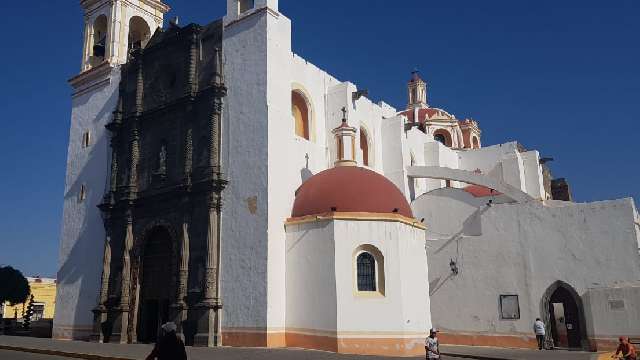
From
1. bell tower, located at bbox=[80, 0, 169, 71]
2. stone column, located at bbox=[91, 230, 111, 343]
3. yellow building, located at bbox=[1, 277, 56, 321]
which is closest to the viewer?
stone column, located at bbox=[91, 230, 111, 343]

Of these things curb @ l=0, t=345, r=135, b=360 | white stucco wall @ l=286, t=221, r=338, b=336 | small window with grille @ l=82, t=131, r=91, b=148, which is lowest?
curb @ l=0, t=345, r=135, b=360

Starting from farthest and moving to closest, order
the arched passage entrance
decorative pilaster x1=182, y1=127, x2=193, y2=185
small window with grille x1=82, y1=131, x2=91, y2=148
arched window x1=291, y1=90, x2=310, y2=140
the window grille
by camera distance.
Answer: small window with grille x1=82, y1=131, x2=91, y2=148
arched window x1=291, y1=90, x2=310, y2=140
decorative pilaster x1=182, y1=127, x2=193, y2=185
the window grille
the arched passage entrance

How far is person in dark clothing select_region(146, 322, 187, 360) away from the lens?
611 centimetres

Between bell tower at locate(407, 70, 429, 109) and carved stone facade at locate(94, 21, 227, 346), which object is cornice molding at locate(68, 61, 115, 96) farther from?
bell tower at locate(407, 70, 429, 109)

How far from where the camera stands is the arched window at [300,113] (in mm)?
19266

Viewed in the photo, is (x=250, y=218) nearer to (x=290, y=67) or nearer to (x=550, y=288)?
(x=290, y=67)

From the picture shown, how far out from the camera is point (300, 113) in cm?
1952

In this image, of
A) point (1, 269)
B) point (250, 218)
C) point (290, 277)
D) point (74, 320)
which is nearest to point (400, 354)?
point (290, 277)

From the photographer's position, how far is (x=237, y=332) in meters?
15.7

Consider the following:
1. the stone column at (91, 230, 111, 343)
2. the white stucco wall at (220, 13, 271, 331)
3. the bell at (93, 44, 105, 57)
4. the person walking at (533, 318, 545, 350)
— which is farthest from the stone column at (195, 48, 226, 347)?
the person walking at (533, 318, 545, 350)

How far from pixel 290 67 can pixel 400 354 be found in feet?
32.1

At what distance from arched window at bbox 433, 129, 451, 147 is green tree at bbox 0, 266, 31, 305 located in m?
27.4

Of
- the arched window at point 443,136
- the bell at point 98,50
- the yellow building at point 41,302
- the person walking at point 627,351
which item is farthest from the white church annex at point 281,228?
the yellow building at point 41,302

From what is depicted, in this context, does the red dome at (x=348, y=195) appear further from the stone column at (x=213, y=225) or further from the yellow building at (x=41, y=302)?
the yellow building at (x=41, y=302)
